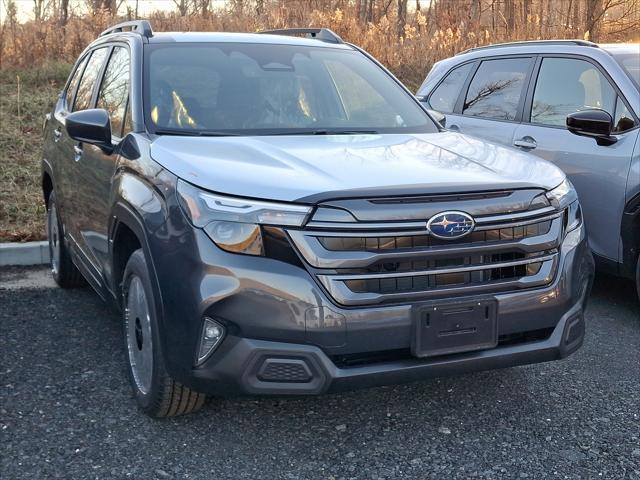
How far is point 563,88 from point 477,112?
0.80m

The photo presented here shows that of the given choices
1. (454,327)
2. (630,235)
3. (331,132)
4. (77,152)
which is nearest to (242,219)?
(454,327)

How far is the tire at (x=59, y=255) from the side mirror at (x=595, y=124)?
3.30m

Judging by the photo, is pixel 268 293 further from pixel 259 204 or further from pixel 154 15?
pixel 154 15

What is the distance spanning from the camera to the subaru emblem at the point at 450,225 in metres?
2.90

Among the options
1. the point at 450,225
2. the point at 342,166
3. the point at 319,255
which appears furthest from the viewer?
the point at 342,166

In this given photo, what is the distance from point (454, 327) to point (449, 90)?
12.8ft

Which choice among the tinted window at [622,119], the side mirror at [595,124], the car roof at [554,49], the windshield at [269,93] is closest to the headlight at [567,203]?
the windshield at [269,93]

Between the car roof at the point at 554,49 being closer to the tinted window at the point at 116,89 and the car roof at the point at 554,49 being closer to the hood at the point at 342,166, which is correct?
the hood at the point at 342,166

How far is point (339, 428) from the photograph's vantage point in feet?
11.1

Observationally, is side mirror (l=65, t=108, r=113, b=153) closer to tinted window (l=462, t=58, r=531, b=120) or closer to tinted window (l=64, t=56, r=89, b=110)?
tinted window (l=64, t=56, r=89, b=110)

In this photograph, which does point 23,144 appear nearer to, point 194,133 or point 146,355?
point 194,133

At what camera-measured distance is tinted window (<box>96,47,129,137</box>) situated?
4.01 m

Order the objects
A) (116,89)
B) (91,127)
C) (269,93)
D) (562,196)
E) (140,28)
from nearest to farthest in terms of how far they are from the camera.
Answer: (562,196) < (91,127) < (269,93) < (116,89) < (140,28)

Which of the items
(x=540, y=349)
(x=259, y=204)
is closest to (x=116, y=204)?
(x=259, y=204)
